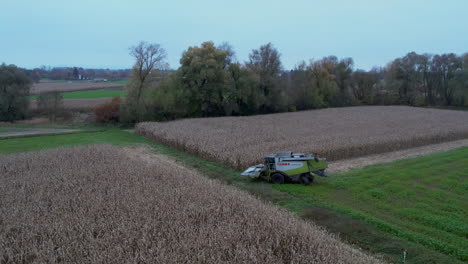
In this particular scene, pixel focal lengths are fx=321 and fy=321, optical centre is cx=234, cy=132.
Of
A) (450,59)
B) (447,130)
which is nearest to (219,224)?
(447,130)

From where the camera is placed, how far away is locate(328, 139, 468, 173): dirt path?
18.0 metres

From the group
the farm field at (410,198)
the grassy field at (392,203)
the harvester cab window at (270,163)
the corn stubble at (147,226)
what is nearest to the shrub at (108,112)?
the grassy field at (392,203)

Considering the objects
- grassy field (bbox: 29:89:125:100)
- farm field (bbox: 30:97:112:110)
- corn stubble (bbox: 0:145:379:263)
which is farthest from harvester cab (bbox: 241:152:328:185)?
grassy field (bbox: 29:89:125:100)

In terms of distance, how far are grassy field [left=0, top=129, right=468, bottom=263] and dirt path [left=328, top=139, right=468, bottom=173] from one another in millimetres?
1165

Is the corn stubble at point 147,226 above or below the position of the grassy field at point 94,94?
below

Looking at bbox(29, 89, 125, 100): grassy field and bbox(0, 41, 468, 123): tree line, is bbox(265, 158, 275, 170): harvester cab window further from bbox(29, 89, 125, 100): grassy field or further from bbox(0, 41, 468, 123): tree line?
bbox(29, 89, 125, 100): grassy field

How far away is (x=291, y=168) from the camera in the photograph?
1455 centimetres

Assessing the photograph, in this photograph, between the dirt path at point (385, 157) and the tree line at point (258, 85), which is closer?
the dirt path at point (385, 157)

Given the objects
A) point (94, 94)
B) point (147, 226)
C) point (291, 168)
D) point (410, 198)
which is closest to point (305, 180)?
point (291, 168)

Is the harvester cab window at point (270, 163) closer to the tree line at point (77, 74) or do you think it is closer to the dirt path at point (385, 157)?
the dirt path at point (385, 157)

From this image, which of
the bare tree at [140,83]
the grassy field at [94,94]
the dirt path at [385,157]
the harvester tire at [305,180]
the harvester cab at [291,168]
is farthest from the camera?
the grassy field at [94,94]

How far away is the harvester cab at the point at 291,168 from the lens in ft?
47.1

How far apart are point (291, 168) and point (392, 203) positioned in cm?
430

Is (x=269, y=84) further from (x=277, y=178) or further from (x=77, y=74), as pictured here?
(x=77, y=74)
